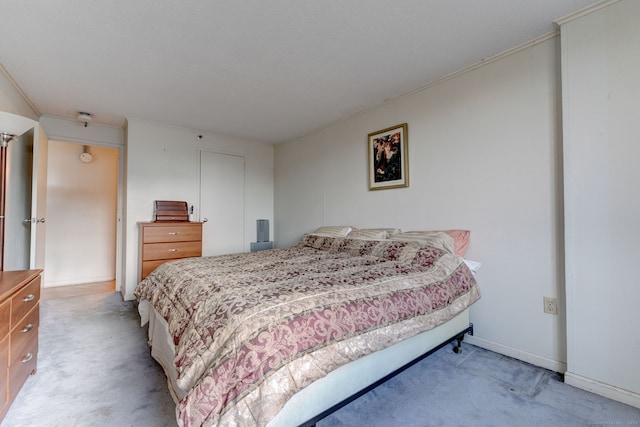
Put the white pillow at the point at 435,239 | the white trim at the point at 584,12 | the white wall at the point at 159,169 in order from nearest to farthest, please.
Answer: the white trim at the point at 584,12 < the white pillow at the point at 435,239 < the white wall at the point at 159,169

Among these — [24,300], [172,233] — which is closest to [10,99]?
[172,233]

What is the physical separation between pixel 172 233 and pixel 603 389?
4.14 m

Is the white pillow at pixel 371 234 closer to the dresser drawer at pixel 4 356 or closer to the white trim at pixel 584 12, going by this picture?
the white trim at pixel 584 12

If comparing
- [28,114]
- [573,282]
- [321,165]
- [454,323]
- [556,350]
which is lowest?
[556,350]

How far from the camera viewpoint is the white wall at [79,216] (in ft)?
14.3

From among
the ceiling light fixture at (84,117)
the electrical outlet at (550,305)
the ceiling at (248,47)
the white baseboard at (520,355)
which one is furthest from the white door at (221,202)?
the electrical outlet at (550,305)

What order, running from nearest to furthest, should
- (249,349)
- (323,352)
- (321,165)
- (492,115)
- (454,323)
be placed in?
1. (249,349)
2. (323,352)
3. (454,323)
4. (492,115)
5. (321,165)

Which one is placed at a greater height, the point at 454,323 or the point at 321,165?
the point at 321,165

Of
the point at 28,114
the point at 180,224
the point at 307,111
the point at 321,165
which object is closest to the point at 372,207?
the point at 321,165

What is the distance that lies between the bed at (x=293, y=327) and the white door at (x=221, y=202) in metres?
2.09

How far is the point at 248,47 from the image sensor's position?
82.4 inches

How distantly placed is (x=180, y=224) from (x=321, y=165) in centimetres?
208

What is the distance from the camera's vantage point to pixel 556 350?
1907 millimetres

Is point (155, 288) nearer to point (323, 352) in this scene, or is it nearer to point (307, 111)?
point (323, 352)
